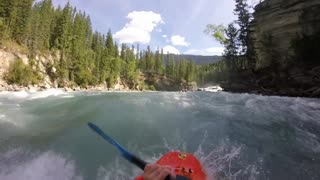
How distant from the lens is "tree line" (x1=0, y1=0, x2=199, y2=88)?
54969 millimetres

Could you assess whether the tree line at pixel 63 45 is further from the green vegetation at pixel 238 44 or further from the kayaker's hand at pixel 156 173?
the kayaker's hand at pixel 156 173

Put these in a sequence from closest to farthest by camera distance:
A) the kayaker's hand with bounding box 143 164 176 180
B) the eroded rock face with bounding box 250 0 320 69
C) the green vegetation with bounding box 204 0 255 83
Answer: the kayaker's hand with bounding box 143 164 176 180 < the eroded rock face with bounding box 250 0 320 69 < the green vegetation with bounding box 204 0 255 83

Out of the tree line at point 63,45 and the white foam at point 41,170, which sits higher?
the tree line at point 63,45

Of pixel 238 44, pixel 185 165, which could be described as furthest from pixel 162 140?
pixel 238 44

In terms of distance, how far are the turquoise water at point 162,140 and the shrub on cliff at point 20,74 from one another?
121 feet

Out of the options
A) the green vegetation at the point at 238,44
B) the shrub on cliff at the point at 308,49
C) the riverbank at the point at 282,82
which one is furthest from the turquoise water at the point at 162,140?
the green vegetation at the point at 238,44

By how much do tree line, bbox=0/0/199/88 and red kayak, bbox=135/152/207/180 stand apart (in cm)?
4567

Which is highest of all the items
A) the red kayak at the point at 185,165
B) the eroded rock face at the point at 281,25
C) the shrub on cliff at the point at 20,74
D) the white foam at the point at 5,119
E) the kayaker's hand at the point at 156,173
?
the eroded rock face at the point at 281,25

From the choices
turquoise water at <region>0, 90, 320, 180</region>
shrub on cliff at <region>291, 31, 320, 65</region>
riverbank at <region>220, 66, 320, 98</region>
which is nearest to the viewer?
turquoise water at <region>0, 90, 320, 180</region>

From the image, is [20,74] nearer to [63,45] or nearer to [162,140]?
[63,45]

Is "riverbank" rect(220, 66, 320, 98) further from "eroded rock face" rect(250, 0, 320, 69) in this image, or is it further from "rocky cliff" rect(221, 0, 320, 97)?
"eroded rock face" rect(250, 0, 320, 69)

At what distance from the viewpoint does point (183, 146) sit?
8156 mm

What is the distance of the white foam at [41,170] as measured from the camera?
20.9 ft

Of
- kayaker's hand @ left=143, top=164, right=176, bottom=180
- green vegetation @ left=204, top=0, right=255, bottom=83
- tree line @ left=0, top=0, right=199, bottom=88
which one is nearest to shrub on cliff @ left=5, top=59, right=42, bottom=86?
tree line @ left=0, top=0, right=199, bottom=88
